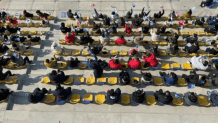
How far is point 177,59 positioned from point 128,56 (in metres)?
4.39

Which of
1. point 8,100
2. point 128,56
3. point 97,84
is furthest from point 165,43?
→ point 8,100

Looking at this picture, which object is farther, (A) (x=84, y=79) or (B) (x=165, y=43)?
(B) (x=165, y=43)

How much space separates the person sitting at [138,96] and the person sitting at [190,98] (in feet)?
10.8

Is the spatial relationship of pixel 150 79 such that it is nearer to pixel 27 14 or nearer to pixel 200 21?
pixel 200 21

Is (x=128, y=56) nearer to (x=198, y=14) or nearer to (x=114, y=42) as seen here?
(x=114, y=42)

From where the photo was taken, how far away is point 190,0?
23172mm

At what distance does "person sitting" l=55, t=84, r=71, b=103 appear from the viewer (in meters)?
13.7

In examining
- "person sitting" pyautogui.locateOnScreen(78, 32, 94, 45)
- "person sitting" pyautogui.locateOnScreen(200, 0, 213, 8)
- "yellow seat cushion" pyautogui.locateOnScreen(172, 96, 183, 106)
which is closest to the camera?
"yellow seat cushion" pyautogui.locateOnScreen(172, 96, 183, 106)

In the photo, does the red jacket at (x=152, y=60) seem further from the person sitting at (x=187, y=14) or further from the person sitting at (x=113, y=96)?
the person sitting at (x=187, y=14)

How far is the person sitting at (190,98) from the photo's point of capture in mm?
13806

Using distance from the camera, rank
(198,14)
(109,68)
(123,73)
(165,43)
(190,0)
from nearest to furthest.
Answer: (123,73)
(109,68)
(165,43)
(198,14)
(190,0)

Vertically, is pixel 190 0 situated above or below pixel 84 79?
above

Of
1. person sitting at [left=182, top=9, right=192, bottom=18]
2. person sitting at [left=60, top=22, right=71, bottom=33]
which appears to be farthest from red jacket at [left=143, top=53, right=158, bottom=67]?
person sitting at [left=60, top=22, right=71, bottom=33]

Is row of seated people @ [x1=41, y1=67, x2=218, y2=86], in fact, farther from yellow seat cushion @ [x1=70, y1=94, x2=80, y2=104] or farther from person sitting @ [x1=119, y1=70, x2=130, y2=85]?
yellow seat cushion @ [x1=70, y1=94, x2=80, y2=104]
